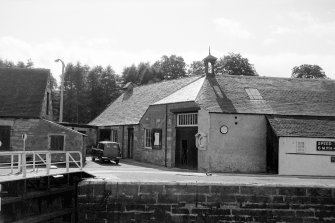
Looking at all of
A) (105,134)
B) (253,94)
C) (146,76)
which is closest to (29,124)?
(105,134)

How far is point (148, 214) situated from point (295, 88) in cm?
2059

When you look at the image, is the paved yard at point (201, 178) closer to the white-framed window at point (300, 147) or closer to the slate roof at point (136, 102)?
the white-framed window at point (300, 147)

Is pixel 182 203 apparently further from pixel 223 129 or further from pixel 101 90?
pixel 101 90

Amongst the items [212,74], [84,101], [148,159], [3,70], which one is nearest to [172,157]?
[148,159]

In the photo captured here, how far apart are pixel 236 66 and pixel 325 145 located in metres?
32.7

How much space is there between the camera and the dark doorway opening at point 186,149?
29359 mm

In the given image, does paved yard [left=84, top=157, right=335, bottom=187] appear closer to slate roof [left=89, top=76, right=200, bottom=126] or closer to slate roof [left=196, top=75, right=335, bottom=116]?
slate roof [left=196, top=75, right=335, bottom=116]

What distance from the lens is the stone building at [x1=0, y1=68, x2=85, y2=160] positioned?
94.9 feet

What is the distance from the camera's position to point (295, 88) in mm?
32812

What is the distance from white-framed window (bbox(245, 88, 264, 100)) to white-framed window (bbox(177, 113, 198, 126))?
4.20m

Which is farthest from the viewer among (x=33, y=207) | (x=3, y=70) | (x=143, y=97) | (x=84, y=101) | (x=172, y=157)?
(x=84, y=101)

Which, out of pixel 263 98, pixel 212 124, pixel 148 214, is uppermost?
pixel 263 98

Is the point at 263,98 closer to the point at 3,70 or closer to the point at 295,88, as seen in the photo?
the point at 295,88

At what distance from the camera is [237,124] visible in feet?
93.2
